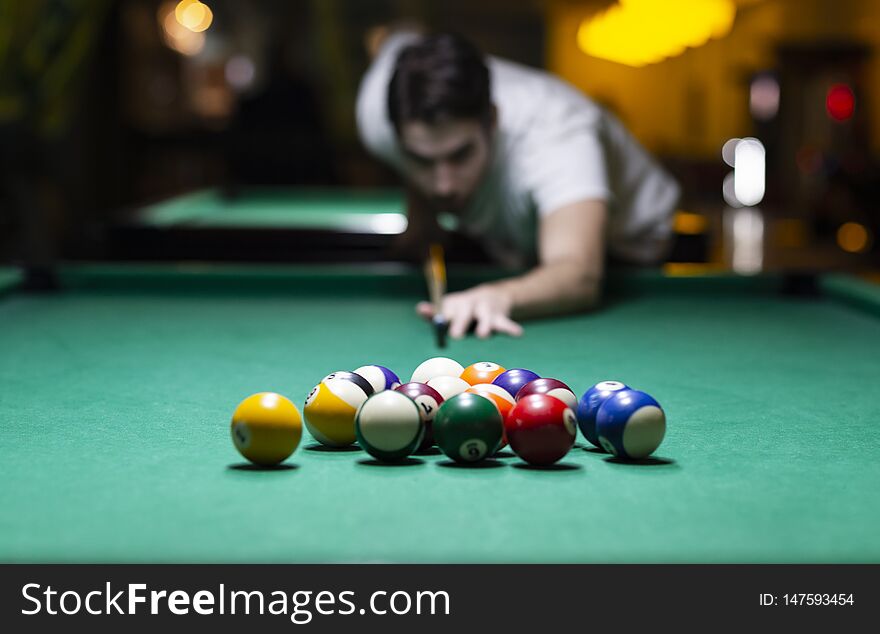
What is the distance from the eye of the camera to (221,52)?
54.6ft

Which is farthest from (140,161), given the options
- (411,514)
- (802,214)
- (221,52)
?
(221,52)

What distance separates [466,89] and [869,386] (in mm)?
1426

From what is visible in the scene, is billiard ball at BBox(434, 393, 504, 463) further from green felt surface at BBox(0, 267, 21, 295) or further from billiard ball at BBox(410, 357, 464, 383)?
green felt surface at BBox(0, 267, 21, 295)

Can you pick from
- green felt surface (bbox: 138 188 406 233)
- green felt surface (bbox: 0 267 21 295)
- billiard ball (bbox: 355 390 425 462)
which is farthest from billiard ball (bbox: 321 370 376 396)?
green felt surface (bbox: 138 188 406 233)

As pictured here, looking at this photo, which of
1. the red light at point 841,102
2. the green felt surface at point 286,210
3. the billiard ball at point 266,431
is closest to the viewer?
the billiard ball at point 266,431

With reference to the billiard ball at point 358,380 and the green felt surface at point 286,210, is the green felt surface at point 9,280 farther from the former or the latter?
the billiard ball at point 358,380

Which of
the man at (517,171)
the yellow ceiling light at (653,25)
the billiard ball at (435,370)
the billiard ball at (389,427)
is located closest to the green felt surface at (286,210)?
the man at (517,171)

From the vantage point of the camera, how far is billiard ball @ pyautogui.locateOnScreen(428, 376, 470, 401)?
1569 millimetres

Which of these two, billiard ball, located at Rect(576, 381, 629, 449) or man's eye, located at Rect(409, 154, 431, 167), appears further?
man's eye, located at Rect(409, 154, 431, 167)

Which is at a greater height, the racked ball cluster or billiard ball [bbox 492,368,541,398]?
billiard ball [bbox 492,368,541,398]

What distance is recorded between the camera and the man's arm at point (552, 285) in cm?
251

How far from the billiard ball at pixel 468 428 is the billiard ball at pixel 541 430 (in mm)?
23

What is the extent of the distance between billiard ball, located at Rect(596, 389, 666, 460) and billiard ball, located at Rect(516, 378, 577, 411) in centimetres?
8
